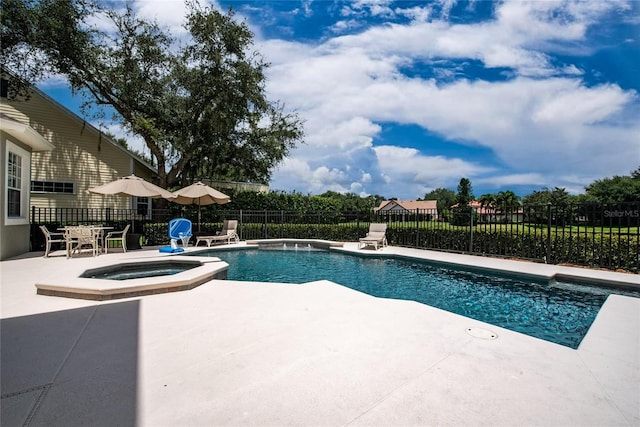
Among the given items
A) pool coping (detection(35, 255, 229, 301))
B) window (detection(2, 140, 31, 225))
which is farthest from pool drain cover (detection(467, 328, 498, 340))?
window (detection(2, 140, 31, 225))

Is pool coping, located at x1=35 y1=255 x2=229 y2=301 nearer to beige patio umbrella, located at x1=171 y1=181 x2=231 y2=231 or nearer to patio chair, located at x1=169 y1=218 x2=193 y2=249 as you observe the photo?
patio chair, located at x1=169 y1=218 x2=193 y2=249

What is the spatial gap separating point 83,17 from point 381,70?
15.1 meters

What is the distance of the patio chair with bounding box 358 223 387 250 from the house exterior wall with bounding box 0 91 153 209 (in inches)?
520

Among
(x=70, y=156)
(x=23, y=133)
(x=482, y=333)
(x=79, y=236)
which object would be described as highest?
(x=70, y=156)

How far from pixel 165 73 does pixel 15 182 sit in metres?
11.9

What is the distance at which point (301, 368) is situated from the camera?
2.69m

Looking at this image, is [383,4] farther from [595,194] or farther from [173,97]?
[595,194]

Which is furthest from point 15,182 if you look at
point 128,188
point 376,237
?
point 376,237

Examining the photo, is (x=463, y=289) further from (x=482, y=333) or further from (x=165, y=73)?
(x=165, y=73)

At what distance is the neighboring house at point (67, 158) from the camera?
14820 mm

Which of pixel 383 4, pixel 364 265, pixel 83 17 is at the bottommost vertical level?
pixel 364 265

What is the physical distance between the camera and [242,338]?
3352 millimetres

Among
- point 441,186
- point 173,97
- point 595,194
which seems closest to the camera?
point 173,97

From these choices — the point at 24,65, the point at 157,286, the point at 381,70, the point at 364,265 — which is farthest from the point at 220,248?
the point at 24,65
